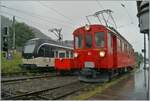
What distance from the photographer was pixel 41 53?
1019 inches

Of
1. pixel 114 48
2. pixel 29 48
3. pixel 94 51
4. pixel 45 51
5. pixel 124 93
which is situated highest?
pixel 29 48

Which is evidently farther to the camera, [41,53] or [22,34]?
[22,34]

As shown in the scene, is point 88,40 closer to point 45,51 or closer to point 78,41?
point 78,41

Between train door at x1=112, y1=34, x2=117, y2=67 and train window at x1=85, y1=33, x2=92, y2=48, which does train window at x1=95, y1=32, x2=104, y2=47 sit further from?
train door at x1=112, y1=34, x2=117, y2=67

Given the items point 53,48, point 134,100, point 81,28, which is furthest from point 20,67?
point 134,100

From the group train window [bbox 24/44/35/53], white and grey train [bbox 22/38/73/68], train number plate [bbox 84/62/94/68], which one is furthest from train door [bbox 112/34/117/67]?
train window [bbox 24/44/35/53]

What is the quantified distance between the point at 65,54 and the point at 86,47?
10.5 m

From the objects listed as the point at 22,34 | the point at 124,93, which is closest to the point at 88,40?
the point at 124,93

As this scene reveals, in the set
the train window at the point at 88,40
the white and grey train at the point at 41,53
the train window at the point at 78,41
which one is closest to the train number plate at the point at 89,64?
the train window at the point at 88,40

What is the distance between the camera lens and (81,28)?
17.2 meters

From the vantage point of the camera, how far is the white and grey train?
25828mm

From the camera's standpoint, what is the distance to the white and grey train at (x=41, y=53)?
25.8 m

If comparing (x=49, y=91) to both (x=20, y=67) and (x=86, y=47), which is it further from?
(x=20, y=67)

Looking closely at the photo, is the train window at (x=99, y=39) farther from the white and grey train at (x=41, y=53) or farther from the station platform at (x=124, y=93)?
the white and grey train at (x=41, y=53)
